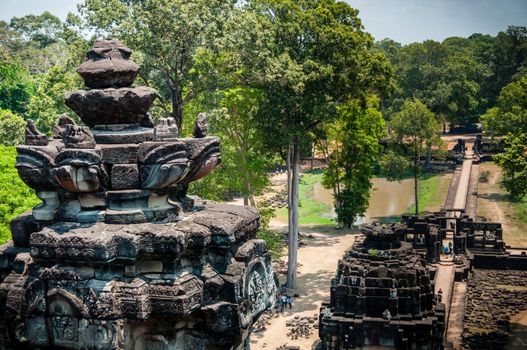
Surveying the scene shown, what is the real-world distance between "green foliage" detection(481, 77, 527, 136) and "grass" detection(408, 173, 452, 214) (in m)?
6.09

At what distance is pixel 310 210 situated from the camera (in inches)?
2211

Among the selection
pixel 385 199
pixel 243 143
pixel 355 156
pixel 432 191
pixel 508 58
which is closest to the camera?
pixel 243 143

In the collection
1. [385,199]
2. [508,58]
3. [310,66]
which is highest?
[508,58]

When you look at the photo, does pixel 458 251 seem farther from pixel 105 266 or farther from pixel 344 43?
pixel 105 266

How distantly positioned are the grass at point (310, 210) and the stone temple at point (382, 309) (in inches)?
790

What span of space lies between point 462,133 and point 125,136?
83777mm

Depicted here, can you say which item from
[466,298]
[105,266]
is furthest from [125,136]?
[466,298]

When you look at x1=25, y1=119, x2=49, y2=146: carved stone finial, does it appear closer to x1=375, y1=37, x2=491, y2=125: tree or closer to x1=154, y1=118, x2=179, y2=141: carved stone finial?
x1=154, y1=118, x2=179, y2=141: carved stone finial

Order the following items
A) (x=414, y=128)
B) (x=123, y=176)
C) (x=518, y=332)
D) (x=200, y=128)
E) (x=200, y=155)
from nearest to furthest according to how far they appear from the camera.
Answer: (x=123, y=176) < (x=200, y=155) < (x=200, y=128) < (x=518, y=332) < (x=414, y=128)

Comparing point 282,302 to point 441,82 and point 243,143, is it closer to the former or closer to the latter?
point 243,143

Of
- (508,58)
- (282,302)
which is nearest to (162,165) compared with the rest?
(282,302)

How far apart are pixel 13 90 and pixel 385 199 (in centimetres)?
3484

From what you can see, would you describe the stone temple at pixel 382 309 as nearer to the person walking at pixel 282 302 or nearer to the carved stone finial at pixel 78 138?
the person walking at pixel 282 302

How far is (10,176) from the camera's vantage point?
82.6 ft
